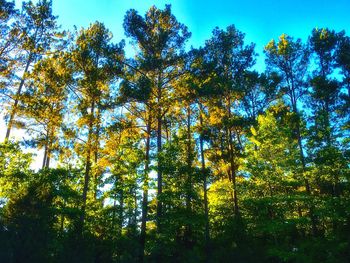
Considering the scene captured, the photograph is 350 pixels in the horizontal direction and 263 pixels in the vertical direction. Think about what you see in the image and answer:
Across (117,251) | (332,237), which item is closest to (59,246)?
(117,251)

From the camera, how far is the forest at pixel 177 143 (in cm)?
1623

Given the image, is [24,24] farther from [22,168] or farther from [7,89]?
[22,168]

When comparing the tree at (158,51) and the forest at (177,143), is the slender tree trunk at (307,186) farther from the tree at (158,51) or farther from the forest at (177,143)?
the tree at (158,51)

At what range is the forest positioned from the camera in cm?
1623

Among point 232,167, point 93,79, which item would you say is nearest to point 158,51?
point 93,79

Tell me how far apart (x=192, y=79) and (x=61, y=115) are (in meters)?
8.01

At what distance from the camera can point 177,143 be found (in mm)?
18562

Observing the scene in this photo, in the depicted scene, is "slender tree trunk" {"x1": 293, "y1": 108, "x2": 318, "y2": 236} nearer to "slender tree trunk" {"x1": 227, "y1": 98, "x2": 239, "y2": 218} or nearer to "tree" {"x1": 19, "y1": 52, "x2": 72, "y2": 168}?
"slender tree trunk" {"x1": 227, "y1": 98, "x2": 239, "y2": 218}

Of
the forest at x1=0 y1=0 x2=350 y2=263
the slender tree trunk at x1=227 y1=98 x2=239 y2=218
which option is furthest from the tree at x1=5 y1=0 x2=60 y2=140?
the slender tree trunk at x1=227 y1=98 x2=239 y2=218

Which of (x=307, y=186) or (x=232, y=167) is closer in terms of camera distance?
(x=307, y=186)

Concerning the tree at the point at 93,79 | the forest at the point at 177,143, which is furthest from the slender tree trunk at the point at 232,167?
the tree at the point at 93,79

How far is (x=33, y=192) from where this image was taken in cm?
1345

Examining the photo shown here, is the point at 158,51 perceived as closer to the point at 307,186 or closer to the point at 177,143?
the point at 177,143

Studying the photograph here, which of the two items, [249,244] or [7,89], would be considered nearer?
[249,244]
